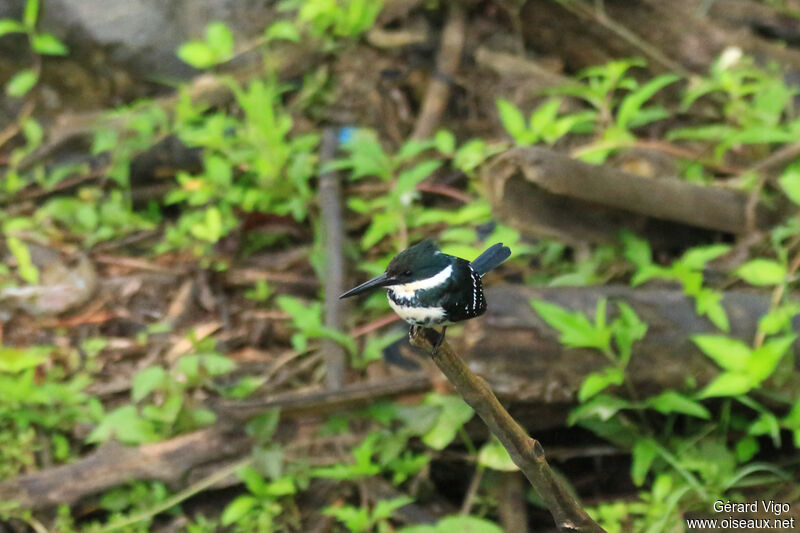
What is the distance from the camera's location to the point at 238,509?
3.06m

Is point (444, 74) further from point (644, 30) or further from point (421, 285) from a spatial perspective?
point (421, 285)

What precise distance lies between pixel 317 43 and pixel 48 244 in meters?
1.93

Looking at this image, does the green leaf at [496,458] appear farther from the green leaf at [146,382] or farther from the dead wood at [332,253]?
the green leaf at [146,382]

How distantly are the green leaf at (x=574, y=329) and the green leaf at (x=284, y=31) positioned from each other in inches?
102

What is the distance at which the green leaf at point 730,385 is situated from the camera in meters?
2.62

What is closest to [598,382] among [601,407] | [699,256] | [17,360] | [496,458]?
[601,407]

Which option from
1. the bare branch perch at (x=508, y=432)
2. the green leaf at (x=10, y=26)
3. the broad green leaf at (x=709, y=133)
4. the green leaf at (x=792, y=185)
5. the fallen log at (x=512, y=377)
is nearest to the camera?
the bare branch perch at (x=508, y=432)

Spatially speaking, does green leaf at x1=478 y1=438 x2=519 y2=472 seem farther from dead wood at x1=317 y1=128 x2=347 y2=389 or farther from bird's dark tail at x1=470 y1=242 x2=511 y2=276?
bird's dark tail at x1=470 y1=242 x2=511 y2=276

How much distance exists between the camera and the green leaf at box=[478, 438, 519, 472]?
2891 mm

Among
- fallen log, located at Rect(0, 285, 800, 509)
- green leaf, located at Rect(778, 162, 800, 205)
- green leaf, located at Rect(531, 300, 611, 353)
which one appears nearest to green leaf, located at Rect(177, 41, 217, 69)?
fallen log, located at Rect(0, 285, 800, 509)

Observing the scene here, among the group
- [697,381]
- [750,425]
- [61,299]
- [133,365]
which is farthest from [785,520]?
[61,299]

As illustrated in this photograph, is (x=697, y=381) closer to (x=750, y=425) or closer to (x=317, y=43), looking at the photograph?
(x=750, y=425)

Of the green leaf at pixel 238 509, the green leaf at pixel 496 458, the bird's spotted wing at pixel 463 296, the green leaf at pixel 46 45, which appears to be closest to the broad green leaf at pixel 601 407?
the green leaf at pixel 496 458

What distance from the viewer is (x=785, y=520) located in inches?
107
